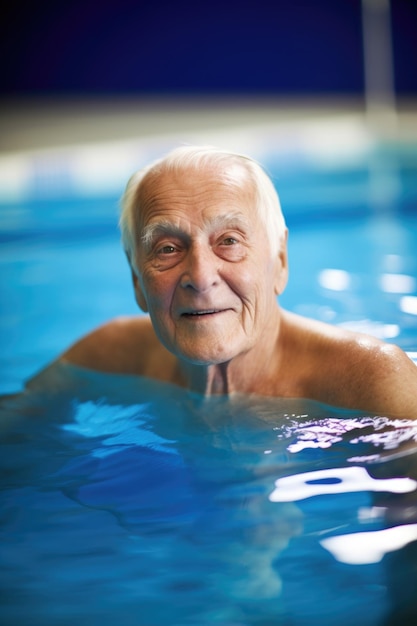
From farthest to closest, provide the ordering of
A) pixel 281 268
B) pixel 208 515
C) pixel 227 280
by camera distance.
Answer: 1. pixel 281 268
2. pixel 227 280
3. pixel 208 515

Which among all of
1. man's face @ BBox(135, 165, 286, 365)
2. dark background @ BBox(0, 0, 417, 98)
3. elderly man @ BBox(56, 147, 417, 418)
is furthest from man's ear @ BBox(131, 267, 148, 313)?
dark background @ BBox(0, 0, 417, 98)

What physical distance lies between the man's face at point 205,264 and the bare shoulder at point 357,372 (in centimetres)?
23

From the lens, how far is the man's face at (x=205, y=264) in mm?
2381

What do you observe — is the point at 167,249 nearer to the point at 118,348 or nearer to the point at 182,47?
the point at 118,348

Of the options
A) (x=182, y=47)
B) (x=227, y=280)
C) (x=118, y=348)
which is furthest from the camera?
(x=182, y=47)

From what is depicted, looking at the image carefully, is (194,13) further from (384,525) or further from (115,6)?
(384,525)

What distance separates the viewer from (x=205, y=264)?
2344 mm

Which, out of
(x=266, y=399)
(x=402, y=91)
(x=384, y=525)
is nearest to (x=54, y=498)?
(x=266, y=399)

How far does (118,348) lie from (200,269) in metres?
1.01

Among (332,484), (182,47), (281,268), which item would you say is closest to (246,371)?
(281,268)

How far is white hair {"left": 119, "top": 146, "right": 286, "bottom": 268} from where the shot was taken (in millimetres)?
2471

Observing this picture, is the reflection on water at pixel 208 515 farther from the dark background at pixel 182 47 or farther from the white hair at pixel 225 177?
the dark background at pixel 182 47

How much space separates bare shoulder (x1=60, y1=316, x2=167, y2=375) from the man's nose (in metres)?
0.82

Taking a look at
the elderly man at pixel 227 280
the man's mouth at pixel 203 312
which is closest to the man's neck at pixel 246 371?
the elderly man at pixel 227 280
